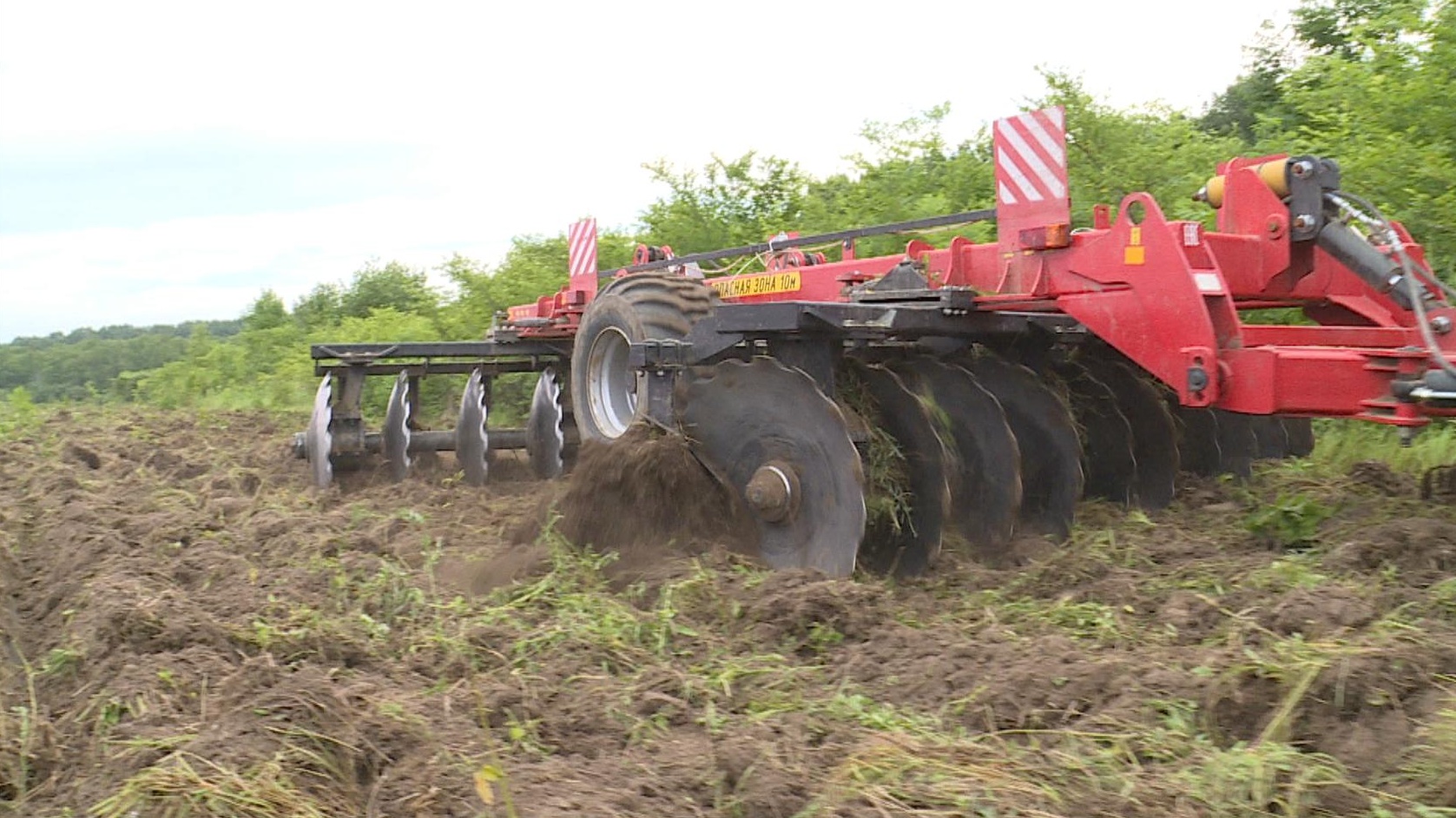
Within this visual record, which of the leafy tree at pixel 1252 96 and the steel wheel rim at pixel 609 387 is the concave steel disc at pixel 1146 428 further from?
the leafy tree at pixel 1252 96

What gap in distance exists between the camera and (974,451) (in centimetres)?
604

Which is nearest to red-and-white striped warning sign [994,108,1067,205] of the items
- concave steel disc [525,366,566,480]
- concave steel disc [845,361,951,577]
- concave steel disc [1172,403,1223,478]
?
concave steel disc [845,361,951,577]

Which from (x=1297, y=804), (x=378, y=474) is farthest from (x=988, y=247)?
(x=378, y=474)

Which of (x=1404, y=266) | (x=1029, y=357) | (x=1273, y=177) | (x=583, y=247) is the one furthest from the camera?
(x=583, y=247)

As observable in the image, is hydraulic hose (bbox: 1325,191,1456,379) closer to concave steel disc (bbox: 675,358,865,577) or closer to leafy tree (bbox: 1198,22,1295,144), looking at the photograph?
concave steel disc (bbox: 675,358,865,577)

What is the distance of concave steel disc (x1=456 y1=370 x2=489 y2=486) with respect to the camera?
862 cm

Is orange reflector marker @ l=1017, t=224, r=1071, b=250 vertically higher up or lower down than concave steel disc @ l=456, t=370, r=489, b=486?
higher up

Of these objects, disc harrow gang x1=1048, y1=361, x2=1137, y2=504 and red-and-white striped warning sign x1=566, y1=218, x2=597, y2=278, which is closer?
disc harrow gang x1=1048, y1=361, x2=1137, y2=504

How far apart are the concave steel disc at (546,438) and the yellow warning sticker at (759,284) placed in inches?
57.4

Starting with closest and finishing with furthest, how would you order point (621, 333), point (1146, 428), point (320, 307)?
1. point (1146, 428)
2. point (621, 333)
3. point (320, 307)

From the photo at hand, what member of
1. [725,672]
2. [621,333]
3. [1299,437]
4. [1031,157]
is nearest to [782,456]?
[725,672]

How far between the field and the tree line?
2698 millimetres

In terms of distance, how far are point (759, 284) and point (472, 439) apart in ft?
7.44

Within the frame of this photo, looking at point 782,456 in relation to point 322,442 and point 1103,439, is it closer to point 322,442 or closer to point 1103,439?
point 1103,439
